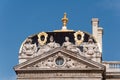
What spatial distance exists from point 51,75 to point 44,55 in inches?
68.2

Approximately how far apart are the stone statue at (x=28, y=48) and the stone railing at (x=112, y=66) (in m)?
5.98

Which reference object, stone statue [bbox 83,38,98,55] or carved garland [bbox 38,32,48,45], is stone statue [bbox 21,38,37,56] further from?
stone statue [bbox 83,38,98,55]

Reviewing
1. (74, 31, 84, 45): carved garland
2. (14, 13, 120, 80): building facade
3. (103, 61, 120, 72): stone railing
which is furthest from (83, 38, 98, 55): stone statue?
(103, 61, 120, 72): stone railing

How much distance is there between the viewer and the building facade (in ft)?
269

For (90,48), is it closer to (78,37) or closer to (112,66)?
(78,37)

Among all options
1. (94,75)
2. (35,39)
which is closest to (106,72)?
(94,75)

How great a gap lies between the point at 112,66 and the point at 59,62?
454cm

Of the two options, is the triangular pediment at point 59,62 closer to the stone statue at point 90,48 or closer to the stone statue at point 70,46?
the stone statue at point 70,46

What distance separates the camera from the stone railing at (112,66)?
8325 centimetres

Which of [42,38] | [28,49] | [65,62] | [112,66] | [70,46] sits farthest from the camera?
[42,38]

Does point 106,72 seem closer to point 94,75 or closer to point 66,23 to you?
point 94,75

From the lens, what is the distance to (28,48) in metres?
83.9

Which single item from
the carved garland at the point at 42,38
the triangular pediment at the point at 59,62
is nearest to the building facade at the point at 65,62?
the triangular pediment at the point at 59,62

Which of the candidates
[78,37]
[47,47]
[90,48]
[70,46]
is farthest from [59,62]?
[78,37]
